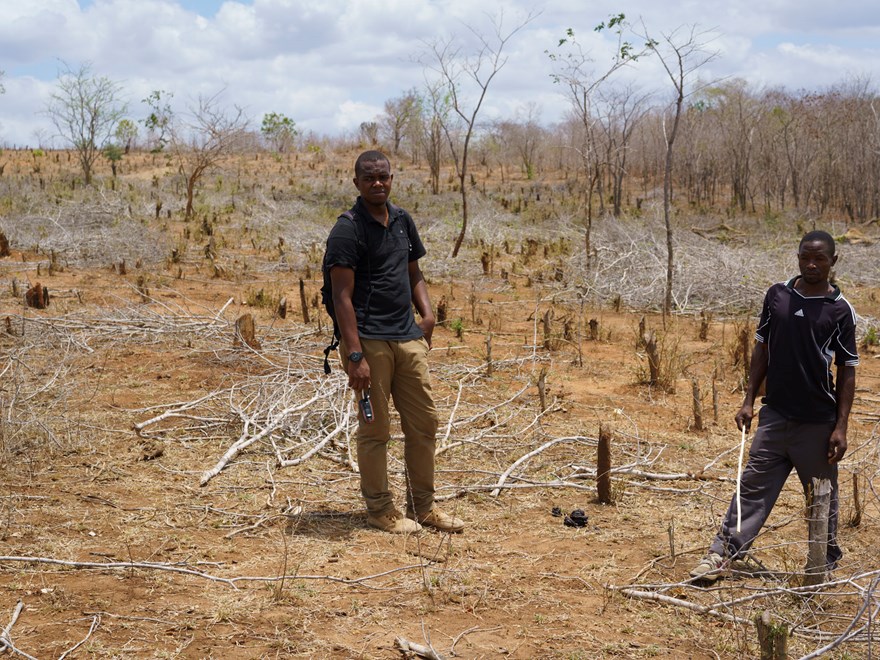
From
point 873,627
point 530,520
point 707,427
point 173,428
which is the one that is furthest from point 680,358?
point 873,627

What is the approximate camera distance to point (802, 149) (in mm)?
26203

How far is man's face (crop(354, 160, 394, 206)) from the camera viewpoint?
Result: 3775mm

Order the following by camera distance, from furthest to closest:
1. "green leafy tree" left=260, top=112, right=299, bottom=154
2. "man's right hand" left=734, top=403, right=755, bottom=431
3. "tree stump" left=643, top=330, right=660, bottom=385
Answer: "green leafy tree" left=260, top=112, right=299, bottom=154, "tree stump" left=643, top=330, right=660, bottom=385, "man's right hand" left=734, top=403, right=755, bottom=431

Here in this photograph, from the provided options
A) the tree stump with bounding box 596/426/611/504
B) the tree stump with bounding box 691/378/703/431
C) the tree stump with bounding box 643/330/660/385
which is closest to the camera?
the tree stump with bounding box 596/426/611/504

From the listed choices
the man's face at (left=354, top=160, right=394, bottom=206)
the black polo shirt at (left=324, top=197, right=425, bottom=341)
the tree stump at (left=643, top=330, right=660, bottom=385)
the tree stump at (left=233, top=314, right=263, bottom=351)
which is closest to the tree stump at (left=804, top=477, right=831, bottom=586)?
the black polo shirt at (left=324, top=197, right=425, bottom=341)

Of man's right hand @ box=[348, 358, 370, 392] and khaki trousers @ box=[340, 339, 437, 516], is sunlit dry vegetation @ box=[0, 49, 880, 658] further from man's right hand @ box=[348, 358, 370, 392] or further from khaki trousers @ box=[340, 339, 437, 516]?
man's right hand @ box=[348, 358, 370, 392]

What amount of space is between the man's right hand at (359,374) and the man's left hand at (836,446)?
73.0 inches

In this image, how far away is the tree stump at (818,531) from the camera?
11.1ft

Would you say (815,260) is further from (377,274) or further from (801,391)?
(377,274)

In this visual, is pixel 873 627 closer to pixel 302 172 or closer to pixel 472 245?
pixel 472 245

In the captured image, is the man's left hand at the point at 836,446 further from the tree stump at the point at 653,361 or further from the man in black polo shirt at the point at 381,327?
the tree stump at the point at 653,361

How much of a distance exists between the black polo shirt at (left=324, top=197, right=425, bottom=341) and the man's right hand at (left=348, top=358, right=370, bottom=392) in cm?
16

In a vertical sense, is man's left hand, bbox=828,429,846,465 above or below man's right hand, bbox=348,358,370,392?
below

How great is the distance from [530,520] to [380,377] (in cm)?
126
